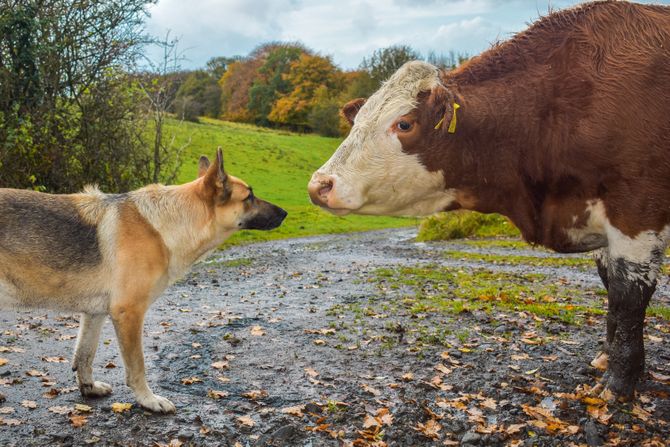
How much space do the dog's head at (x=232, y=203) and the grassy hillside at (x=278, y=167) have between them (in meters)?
21.4

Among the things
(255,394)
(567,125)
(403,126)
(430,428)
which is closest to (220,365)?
(255,394)

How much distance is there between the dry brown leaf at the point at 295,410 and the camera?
642 centimetres

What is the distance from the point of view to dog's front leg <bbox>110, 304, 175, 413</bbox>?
630 cm

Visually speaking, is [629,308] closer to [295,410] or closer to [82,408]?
[295,410]

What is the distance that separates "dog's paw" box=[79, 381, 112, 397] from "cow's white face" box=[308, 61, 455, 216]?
326cm

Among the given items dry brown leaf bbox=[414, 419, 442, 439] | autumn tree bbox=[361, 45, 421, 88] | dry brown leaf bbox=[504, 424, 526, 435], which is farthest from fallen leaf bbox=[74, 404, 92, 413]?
autumn tree bbox=[361, 45, 421, 88]

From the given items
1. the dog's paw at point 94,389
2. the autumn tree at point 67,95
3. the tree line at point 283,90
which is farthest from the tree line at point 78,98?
the tree line at point 283,90

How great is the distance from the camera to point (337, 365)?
26.6 feet

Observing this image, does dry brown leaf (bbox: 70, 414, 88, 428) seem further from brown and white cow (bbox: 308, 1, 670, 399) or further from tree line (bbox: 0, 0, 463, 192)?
tree line (bbox: 0, 0, 463, 192)

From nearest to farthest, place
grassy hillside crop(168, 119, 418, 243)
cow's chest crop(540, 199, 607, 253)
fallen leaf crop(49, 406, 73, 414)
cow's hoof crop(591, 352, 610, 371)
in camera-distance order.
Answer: cow's chest crop(540, 199, 607, 253), fallen leaf crop(49, 406, 73, 414), cow's hoof crop(591, 352, 610, 371), grassy hillside crop(168, 119, 418, 243)

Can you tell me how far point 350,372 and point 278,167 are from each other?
51195 millimetres

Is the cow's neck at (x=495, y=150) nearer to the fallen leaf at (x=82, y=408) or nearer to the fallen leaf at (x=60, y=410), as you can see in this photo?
the fallen leaf at (x=82, y=408)

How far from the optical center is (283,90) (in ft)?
276

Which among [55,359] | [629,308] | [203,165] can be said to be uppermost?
[203,165]
